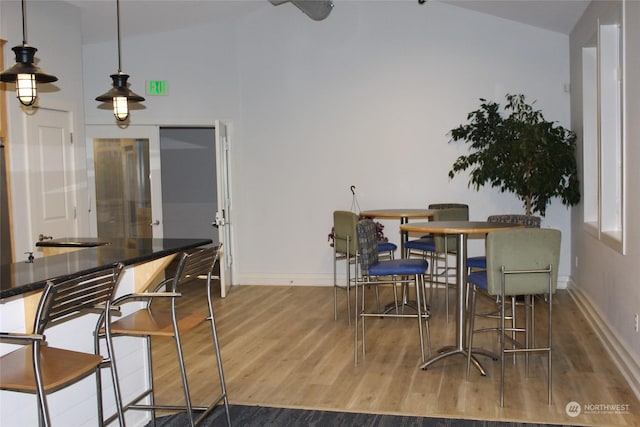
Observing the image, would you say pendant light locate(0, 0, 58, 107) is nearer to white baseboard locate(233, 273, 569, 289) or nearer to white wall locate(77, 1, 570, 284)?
white wall locate(77, 1, 570, 284)

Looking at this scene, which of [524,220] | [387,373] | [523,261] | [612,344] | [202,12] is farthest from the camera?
[202,12]

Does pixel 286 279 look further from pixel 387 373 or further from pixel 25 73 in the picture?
pixel 25 73

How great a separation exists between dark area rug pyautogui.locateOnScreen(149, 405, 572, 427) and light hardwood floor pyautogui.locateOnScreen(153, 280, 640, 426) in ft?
0.28

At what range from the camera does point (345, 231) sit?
5.76 meters

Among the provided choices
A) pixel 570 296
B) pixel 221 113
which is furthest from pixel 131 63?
pixel 570 296

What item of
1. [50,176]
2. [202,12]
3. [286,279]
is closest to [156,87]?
[202,12]

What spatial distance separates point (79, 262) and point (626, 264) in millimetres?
3543

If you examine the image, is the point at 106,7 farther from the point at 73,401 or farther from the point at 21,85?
the point at 73,401

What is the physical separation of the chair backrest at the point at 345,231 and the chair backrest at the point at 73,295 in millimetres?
2974

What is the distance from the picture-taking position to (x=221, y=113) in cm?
790

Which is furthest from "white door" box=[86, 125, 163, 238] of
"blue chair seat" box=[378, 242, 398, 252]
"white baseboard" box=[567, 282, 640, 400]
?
"white baseboard" box=[567, 282, 640, 400]

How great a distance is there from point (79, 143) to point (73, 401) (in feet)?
12.0

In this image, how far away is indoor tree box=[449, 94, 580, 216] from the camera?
6.45m

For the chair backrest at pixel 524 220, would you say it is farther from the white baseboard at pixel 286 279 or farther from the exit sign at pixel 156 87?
the exit sign at pixel 156 87
